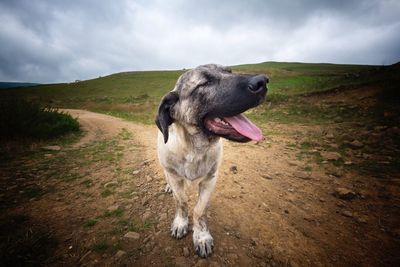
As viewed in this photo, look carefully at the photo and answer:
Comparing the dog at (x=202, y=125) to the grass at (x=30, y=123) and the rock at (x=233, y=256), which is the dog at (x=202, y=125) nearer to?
the rock at (x=233, y=256)

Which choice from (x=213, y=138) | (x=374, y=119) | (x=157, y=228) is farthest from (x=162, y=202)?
(x=374, y=119)

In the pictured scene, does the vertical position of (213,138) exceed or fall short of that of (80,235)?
it exceeds it

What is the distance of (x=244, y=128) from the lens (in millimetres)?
2158

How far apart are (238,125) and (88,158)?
511cm

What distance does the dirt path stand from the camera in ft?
7.66

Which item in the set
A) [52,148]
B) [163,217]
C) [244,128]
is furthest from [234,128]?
[52,148]

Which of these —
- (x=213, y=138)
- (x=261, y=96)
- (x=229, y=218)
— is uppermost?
(x=261, y=96)

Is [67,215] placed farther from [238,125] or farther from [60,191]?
[238,125]

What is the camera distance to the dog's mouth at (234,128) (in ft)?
6.88

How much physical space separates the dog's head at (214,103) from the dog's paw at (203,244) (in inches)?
52.5

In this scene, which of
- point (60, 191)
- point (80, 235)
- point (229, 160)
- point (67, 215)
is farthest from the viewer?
point (229, 160)

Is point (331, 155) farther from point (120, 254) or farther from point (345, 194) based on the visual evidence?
point (120, 254)

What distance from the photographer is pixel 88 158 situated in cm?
549

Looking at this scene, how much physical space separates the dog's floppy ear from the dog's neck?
7.2 inches
